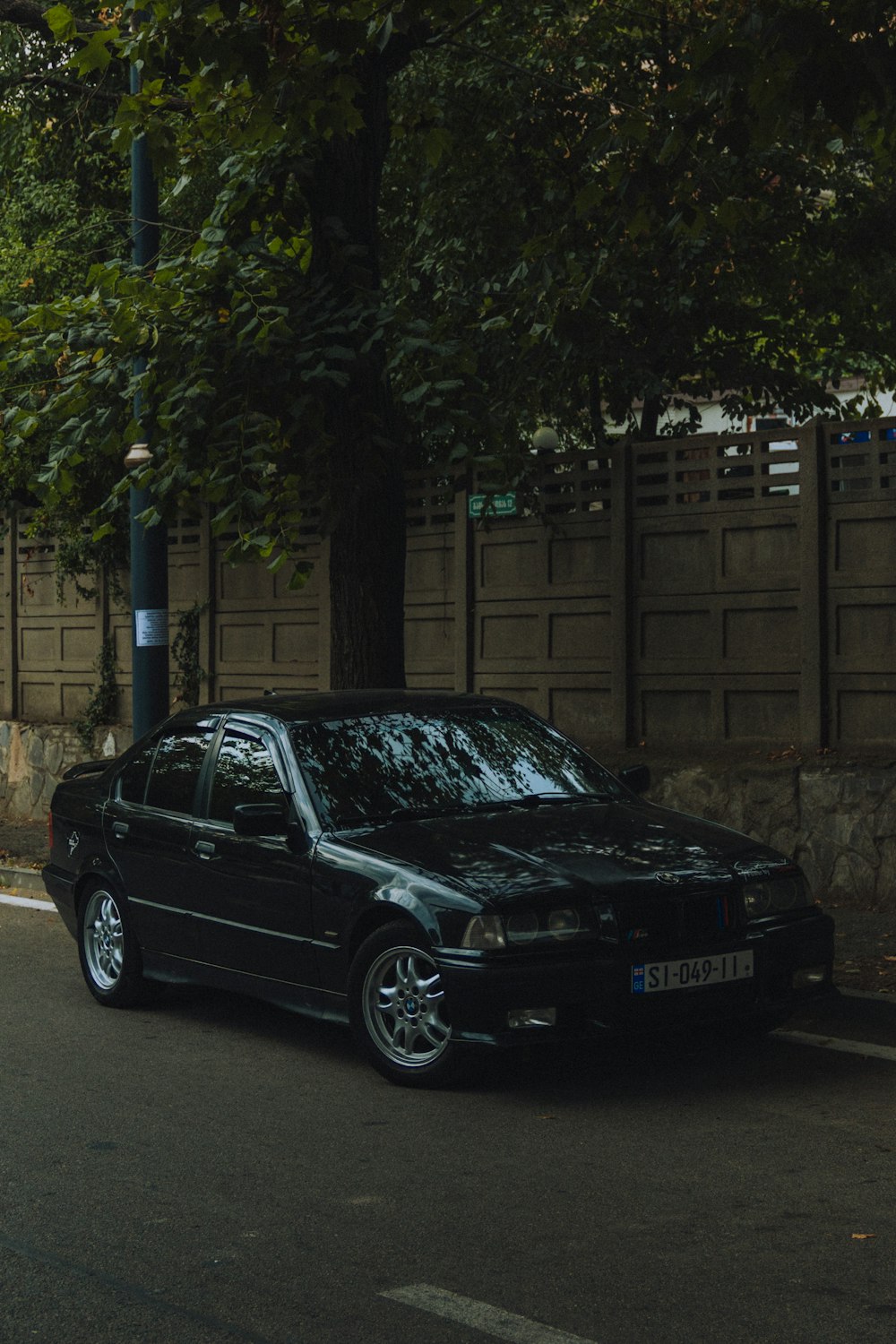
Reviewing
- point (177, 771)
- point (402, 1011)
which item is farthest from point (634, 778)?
point (177, 771)

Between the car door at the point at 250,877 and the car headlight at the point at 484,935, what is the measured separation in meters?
0.96

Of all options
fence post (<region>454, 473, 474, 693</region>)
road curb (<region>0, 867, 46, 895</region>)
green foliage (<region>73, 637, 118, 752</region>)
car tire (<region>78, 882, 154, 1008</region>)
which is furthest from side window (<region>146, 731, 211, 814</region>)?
green foliage (<region>73, 637, 118, 752</region>)

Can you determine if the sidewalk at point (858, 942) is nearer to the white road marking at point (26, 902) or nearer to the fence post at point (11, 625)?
the white road marking at point (26, 902)

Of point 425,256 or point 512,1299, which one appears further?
point 425,256

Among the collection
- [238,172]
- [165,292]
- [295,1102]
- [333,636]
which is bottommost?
[295,1102]

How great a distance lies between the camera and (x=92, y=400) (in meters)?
11.3

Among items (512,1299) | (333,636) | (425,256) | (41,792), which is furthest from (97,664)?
(512,1299)

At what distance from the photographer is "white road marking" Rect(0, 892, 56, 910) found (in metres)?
12.2

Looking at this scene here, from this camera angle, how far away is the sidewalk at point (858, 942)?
26.6 ft

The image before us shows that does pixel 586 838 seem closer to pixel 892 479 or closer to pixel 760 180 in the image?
pixel 892 479

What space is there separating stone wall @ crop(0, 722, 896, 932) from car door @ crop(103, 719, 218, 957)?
13.5 feet

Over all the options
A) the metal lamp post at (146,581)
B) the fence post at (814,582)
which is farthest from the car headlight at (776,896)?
the metal lamp post at (146,581)

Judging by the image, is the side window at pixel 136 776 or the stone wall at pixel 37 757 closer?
the side window at pixel 136 776

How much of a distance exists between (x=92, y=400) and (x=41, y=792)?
734 cm
